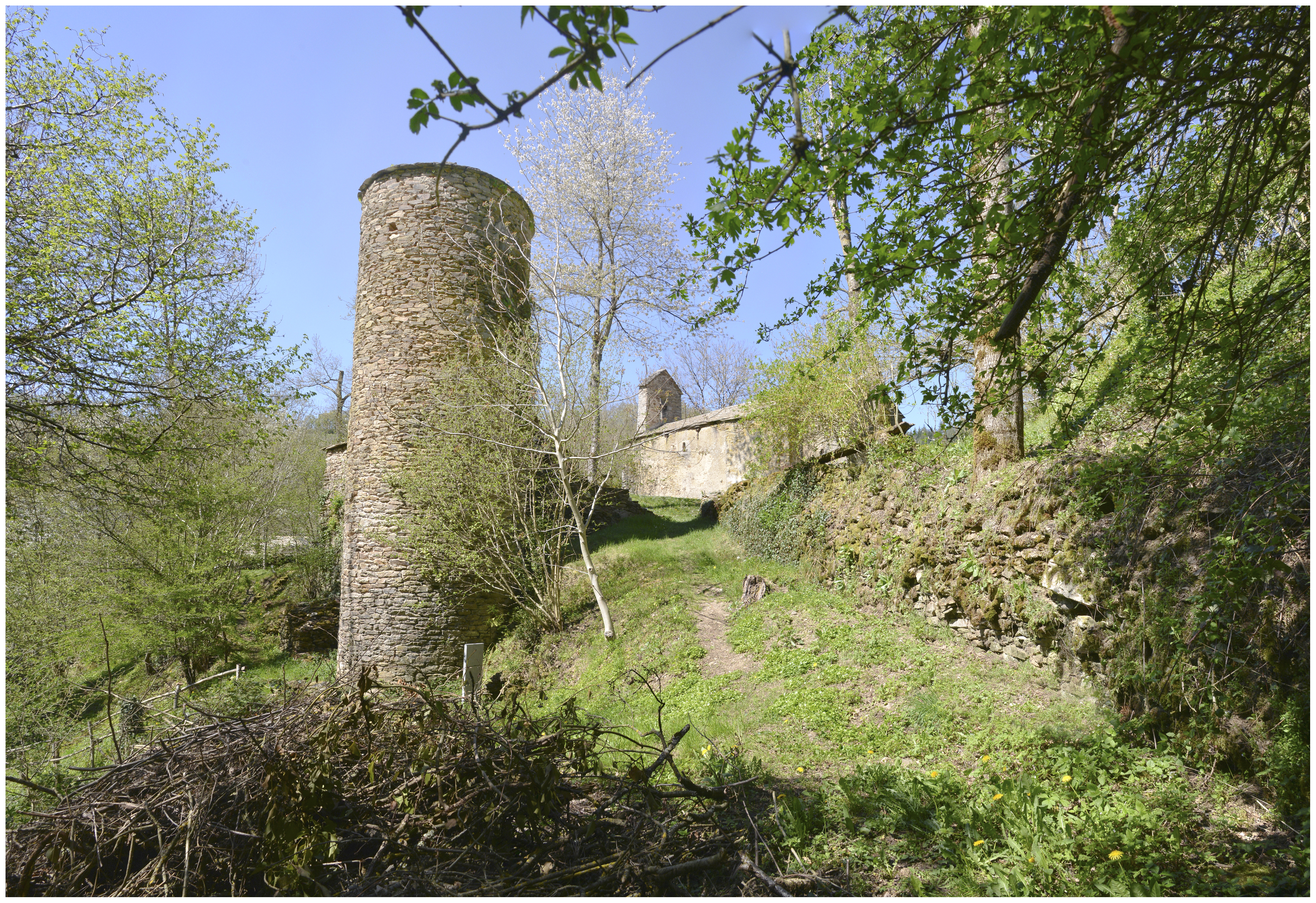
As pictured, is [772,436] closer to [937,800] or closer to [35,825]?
[937,800]

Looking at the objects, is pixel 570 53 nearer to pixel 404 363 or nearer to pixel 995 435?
pixel 995 435

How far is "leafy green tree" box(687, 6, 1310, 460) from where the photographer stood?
264 cm

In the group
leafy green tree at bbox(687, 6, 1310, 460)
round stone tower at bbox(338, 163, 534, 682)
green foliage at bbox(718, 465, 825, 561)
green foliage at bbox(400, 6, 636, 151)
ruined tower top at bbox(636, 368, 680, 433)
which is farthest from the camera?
ruined tower top at bbox(636, 368, 680, 433)

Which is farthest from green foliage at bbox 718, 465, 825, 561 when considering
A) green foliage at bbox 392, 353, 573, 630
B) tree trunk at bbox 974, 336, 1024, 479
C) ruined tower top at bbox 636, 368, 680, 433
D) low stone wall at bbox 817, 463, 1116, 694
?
ruined tower top at bbox 636, 368, 680, 433

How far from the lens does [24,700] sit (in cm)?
919

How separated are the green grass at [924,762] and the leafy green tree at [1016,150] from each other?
2247 millimetres

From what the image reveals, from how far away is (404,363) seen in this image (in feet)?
39.0

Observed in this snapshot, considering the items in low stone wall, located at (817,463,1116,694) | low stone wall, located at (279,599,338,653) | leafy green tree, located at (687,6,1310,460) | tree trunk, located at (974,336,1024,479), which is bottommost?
low stone wall, located at (279,599,338,653)

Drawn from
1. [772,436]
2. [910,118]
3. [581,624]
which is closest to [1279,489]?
[910,118]

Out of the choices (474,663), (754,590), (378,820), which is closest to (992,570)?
(754,590)

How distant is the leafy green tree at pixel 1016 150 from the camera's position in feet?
8.67

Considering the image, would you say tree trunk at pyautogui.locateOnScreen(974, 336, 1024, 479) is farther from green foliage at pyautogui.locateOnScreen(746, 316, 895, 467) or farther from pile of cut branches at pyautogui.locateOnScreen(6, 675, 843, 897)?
pile of cut branches at pyautogui.locateOnScreen(6, 675, 843, 897)

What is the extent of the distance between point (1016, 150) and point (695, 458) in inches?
823

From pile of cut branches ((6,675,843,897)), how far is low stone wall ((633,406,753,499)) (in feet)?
61.7
